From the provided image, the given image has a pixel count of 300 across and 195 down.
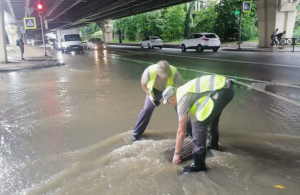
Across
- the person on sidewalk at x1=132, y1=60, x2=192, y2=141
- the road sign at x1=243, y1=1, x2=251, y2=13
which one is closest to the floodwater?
the person on sidewalk at x1=132, y1=60, x2=192, y2=141

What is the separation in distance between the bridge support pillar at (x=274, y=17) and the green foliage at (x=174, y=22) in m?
18.1

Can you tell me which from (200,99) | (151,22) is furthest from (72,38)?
(200,99)

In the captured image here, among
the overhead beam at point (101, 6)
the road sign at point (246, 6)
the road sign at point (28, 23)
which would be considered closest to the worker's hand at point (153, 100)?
the road sign at point (28, 23)

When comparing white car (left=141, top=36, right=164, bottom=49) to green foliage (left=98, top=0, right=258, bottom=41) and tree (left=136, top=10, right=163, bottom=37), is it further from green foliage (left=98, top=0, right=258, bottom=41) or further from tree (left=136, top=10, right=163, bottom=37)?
tree (left=136, top=10, right=163, bottom=37)

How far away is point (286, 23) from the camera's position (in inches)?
900

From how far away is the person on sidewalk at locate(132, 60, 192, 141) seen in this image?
3880 mm

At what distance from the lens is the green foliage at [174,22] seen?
4028 cm

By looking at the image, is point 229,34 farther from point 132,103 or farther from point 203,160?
point 203,160

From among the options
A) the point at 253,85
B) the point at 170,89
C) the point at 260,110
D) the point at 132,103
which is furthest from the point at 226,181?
the point at 253,85

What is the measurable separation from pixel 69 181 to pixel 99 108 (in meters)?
3.45

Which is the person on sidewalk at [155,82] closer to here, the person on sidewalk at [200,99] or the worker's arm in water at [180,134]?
the person on sidewalk at [200,99]

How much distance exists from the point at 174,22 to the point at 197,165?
128ft

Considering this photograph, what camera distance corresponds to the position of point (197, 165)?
3.60 metres

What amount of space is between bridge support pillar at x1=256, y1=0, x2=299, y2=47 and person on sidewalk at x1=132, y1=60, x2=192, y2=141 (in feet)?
69.6
